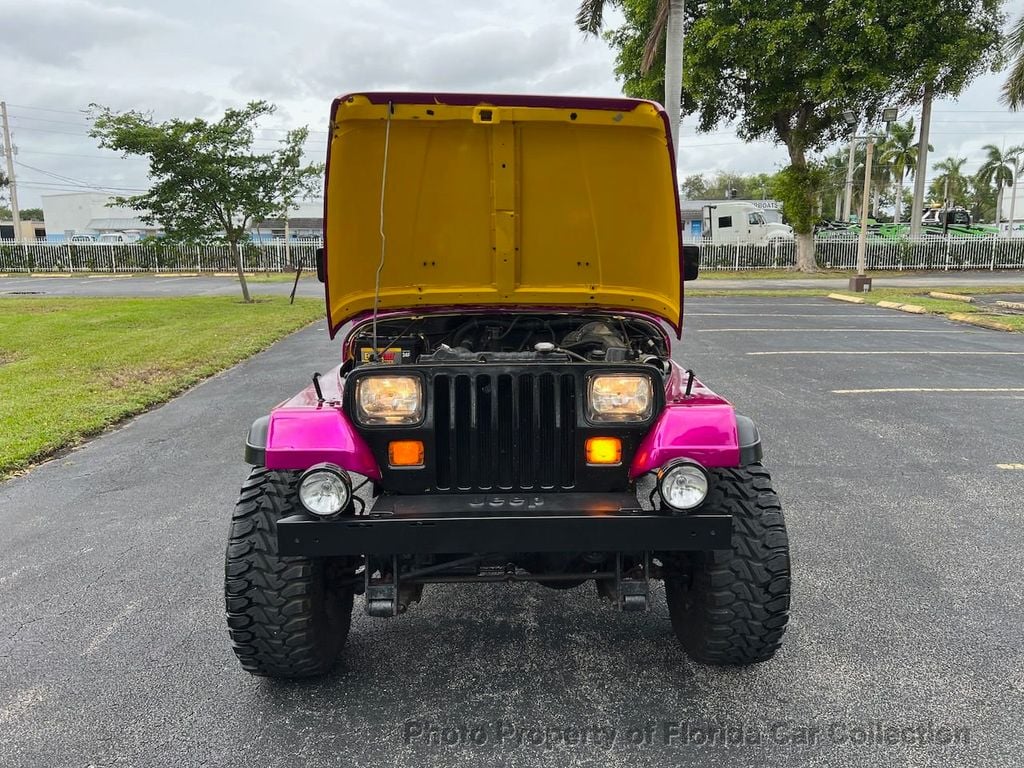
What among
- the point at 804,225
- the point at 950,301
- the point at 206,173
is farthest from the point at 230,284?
the point at 950,301

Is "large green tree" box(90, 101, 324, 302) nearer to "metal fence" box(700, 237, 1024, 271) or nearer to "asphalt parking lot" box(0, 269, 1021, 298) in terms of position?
"asphalt parking lot" box(0, 269, 1021, 298)

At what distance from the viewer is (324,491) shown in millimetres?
2357

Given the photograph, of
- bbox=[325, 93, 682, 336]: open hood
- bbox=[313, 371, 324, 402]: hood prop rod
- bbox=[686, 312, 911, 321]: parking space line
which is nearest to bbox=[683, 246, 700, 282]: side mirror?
bbox=[325, 93, 682, 336]: open hood

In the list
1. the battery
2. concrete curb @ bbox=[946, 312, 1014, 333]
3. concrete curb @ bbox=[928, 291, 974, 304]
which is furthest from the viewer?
concrete curb @ bbox=[928, 291, 974, 304]

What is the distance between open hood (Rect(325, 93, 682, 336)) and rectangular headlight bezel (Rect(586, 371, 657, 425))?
92 cm

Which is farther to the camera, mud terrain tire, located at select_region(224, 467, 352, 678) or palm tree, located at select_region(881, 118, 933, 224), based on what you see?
palm tree, located at select_region(881, 118, 933, 224)

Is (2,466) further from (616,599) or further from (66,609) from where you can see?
(616,599)

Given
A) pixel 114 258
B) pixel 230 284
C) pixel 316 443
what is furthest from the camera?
pixel 114 258

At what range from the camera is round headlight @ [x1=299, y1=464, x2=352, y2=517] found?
2340mm

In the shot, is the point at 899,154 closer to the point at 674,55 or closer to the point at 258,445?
the point at 674,55

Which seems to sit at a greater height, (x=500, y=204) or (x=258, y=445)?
(x=500, y=204)

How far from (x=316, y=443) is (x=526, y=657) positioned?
117 centimetres

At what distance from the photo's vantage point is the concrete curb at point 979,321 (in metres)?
12.5

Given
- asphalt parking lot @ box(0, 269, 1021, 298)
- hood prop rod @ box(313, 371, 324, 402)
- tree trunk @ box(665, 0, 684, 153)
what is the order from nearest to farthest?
1. hood prop rod @ box(313, 371, 324, 402)
2. tree trunk @ box(665, 0, 684, 153)
3. asphalt parking lot @ box(0, 269, 1021, 298)
